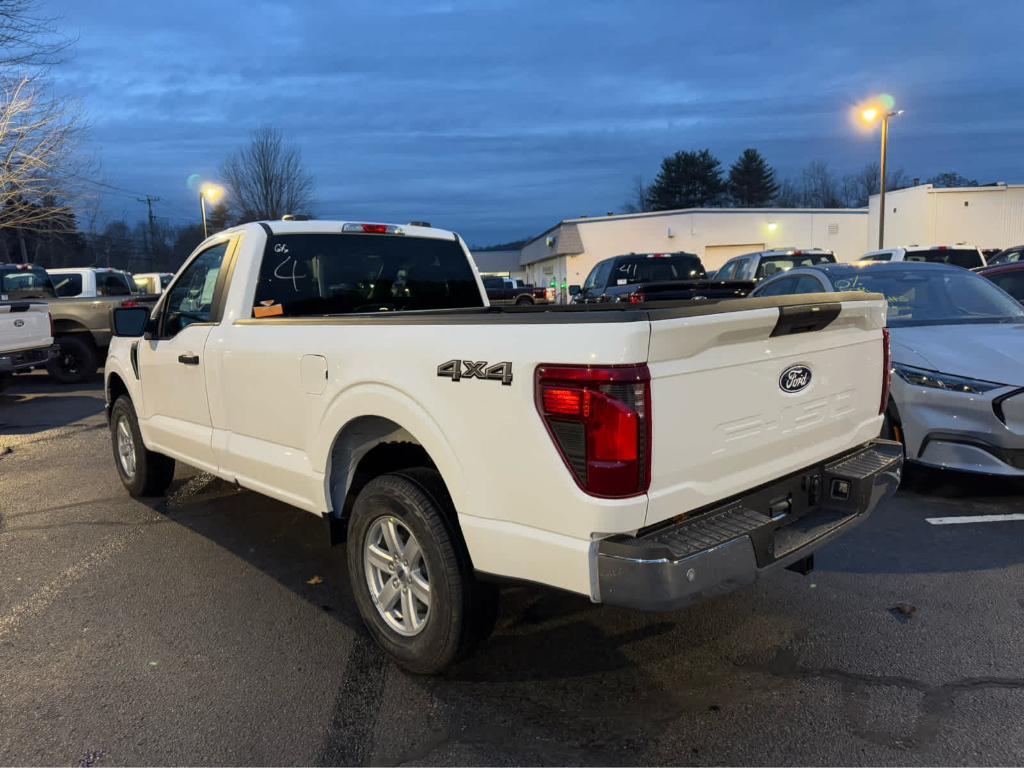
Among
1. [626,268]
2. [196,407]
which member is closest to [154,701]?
[196,407]

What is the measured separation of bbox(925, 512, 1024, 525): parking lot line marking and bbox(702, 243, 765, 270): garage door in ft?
121

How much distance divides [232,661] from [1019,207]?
127ft

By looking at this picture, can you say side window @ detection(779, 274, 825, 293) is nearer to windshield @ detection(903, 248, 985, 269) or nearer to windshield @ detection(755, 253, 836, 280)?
windshield @ detection(755, 253, 836, 280)

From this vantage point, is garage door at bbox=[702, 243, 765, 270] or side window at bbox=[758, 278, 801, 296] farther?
garage door at bbox=[702, 243, 765, 270]

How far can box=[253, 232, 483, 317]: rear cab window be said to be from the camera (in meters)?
4.61

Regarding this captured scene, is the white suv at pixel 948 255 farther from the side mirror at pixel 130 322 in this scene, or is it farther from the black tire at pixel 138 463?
the side mirror at pixel 130 322

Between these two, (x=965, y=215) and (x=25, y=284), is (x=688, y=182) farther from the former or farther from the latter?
(x=25, y=284)

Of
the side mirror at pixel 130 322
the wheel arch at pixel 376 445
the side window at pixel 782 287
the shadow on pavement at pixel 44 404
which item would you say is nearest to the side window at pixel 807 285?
the side window at pixel 782 287

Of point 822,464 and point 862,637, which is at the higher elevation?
point 822,464

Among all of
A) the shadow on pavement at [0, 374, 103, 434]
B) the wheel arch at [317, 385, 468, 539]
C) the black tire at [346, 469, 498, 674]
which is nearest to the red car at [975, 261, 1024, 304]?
the wheel arch at [317, 385, 468, 539]

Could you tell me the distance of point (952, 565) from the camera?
430 cm

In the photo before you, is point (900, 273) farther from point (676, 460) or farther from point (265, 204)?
point (265, 204)

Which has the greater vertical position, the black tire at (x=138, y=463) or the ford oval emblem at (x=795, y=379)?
the ford oval emblem at (x=795, y=379)

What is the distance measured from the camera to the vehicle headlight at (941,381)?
198 inches
